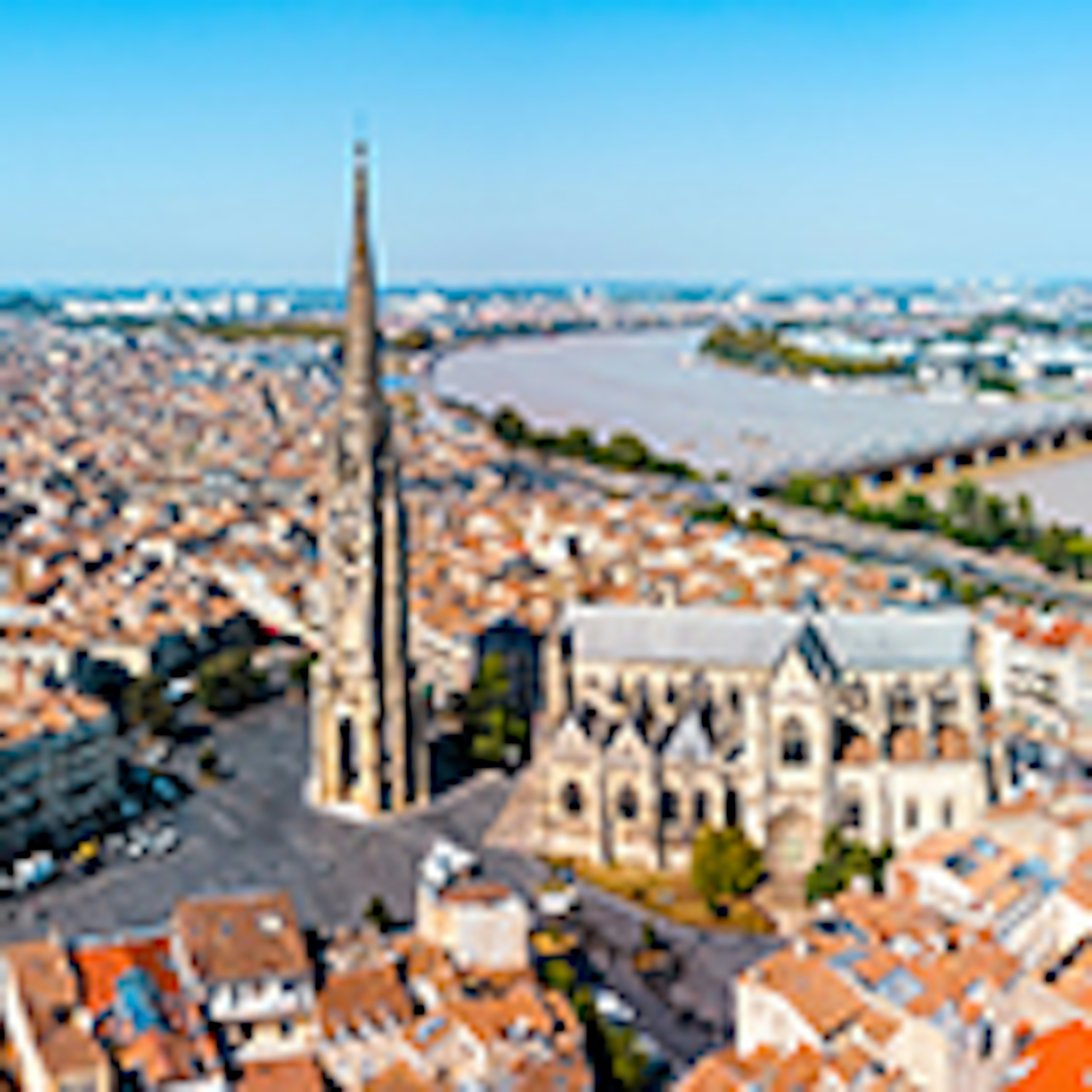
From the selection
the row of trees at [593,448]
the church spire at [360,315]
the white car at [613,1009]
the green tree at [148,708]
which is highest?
the church spire at [360,315]

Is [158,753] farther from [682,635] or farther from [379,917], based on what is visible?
[682,635]

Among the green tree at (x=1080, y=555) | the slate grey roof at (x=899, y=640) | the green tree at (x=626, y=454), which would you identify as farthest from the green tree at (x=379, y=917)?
the green tree at (x=626, y=454)

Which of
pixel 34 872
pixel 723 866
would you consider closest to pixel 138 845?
pixel 34 872

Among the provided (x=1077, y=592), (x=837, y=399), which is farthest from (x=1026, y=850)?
(x=837, y=399)

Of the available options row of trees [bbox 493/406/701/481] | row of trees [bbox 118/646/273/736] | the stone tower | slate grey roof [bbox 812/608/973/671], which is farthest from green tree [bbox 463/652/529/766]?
row of trees [bbox 493/406/701/481]

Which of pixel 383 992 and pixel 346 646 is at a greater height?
pixel 346 646

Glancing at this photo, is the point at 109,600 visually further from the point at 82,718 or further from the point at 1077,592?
the point at 1077,592

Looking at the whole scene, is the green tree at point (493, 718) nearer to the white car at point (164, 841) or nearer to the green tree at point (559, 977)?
the white car at point (164, 841)
